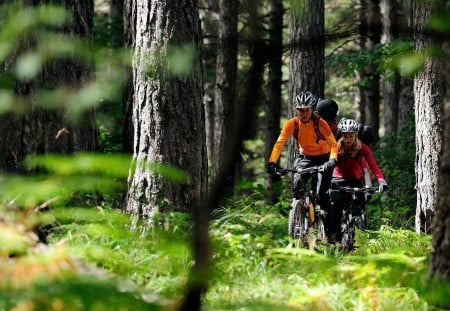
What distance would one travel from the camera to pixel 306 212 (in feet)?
29.2

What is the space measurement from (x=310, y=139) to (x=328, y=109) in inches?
40.5

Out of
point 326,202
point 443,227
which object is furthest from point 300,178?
point 443,227

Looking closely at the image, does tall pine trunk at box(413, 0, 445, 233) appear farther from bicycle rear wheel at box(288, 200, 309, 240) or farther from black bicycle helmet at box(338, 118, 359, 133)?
bicycle rear wheel at box(288, 200, 309, 240)

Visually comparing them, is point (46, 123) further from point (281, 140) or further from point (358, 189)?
point (358, 189)

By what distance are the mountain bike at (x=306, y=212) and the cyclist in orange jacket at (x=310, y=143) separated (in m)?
0.09

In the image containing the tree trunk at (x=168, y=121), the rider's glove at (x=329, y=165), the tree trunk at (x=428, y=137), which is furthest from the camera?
the tree trunk at (x=428, y=137)

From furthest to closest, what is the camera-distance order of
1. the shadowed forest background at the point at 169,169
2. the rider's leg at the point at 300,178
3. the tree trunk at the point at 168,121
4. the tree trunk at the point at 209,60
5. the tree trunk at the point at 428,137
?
the tree trunk at the point at 209,60 < the tree trunk at the point at 428,137 < the rider's leg at the point at 300,178 < the tree trunk at the point at 168,121 < the shadowed forest background at the point at 169,169

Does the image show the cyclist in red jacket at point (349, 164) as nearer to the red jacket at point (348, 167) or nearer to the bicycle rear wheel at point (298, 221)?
the red jacket at point (348, 167)

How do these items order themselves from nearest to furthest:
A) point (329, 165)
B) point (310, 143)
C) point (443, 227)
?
point (443, 227) < point (329, 165) < point (310, 143)

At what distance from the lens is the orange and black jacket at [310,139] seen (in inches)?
A: 349

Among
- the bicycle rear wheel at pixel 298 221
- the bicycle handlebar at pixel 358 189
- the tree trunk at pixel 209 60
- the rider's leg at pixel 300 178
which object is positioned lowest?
the bicycle rear wheel at pixel 298 221

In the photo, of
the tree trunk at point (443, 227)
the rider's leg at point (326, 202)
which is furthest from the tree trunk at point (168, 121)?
the tree trunk at point (443, 227)

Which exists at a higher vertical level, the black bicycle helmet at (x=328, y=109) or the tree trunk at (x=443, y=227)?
the black bicycle helmet at (x=328, y=109)

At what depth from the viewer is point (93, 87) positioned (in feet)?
4.51
